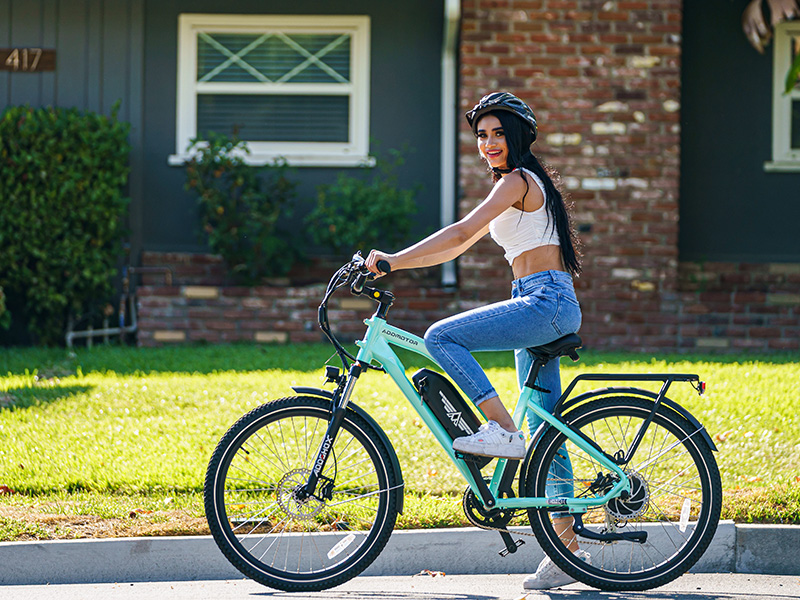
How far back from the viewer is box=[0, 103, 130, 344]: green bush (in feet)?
30.3

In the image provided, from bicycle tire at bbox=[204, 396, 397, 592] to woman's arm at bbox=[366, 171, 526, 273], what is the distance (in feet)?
2.14

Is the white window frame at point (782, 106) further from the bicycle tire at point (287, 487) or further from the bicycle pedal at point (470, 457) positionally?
the bicycle tire at point (287, 487)

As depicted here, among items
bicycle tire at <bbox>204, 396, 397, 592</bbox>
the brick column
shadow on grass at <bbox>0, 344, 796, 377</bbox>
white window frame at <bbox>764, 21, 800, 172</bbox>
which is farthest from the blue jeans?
white window frame at <bbox>764, 21, 800, 172</bbox>

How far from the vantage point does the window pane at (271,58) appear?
10.5m

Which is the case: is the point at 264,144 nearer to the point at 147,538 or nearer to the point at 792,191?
the point at 792,191

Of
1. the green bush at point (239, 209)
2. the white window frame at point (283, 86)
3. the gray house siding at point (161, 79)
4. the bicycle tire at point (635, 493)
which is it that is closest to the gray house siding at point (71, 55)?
the gray house siding at point (161, 79)

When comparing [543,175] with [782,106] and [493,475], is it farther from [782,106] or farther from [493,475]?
[782,106]

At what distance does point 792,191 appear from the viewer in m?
10.5

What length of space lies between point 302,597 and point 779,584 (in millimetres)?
2010

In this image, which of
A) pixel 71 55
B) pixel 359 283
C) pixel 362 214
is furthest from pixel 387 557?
pixel 71 55

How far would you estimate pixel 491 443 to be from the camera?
3.71 metres

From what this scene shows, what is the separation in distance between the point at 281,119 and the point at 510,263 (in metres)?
7.08

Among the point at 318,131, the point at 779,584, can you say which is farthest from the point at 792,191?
the point at 779,584

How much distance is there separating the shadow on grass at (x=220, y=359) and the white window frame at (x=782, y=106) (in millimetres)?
2680
